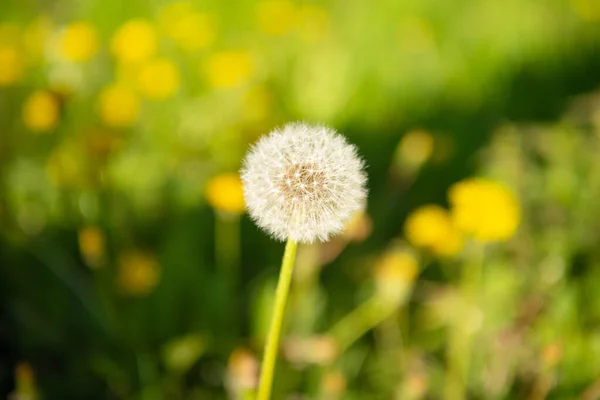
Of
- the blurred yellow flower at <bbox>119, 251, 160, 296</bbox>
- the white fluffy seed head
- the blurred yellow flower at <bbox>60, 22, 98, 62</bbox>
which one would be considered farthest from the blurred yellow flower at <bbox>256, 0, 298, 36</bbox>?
the white fluffy seed head

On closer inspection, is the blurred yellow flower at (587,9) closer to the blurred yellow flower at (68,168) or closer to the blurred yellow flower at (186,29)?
the blurred yellow flower at (186,29)

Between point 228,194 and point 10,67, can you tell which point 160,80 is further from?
point 228,194

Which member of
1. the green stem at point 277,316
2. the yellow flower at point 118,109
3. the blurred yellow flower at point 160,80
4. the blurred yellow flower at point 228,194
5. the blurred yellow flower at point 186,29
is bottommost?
the green stem at point 277,316

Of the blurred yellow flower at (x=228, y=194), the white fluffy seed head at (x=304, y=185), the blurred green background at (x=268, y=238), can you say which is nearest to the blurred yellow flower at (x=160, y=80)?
the blurred green background at (x=268, y=238)

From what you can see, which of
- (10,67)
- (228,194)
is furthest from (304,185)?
(10,67)

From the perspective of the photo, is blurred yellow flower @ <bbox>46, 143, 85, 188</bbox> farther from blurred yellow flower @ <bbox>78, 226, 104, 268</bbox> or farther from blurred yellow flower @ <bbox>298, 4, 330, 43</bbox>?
blurred yellow flower @ <bbox>298, 4, 330, 43</bbox>
